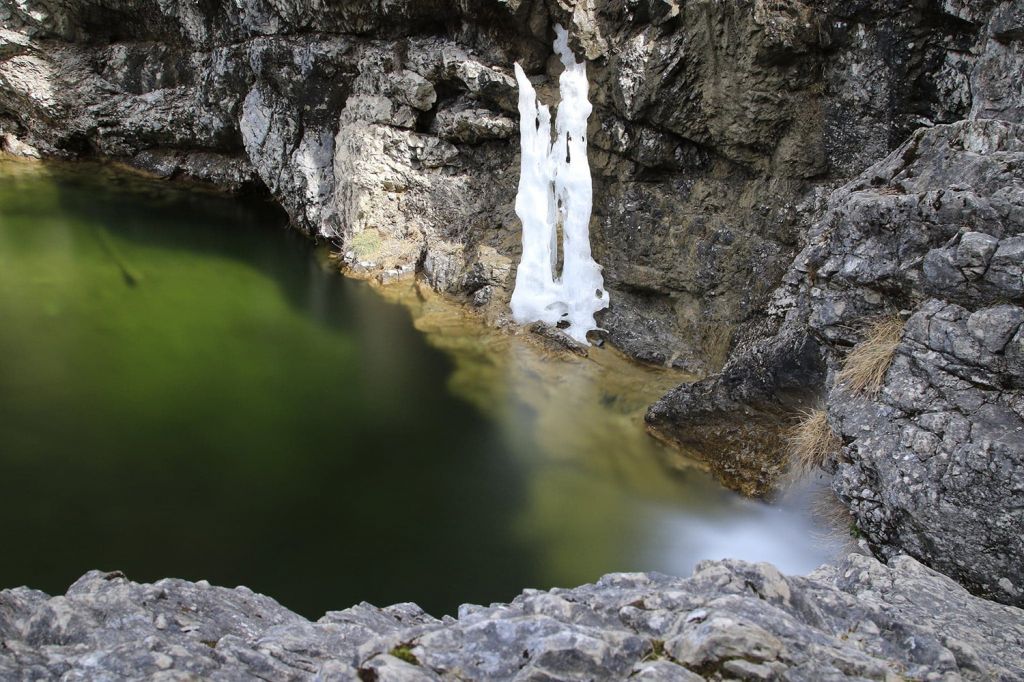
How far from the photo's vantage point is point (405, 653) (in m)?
3.74

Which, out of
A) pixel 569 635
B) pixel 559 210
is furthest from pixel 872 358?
pixel 559 210

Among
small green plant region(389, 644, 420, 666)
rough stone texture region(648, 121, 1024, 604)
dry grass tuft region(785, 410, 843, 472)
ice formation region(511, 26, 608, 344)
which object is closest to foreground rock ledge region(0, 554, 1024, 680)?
small green plant region(389, 644, 420, 666)

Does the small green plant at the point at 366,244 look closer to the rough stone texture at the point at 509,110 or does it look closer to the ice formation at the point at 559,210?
the rough stone texture at the point at 509,110

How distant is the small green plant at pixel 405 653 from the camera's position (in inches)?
145

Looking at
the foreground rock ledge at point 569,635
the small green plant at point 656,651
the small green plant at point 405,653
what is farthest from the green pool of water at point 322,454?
the small green plant at point 656,651

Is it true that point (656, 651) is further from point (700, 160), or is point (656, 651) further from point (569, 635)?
point (700, 160)

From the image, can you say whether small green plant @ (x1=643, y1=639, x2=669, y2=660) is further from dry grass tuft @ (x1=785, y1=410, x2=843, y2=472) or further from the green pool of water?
dry grass tuft @ (x1=785, y1=410, x2=843, y2=472)

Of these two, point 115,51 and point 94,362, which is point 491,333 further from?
point 115,51

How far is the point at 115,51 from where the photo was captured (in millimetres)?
18891

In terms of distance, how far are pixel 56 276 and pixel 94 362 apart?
401cm

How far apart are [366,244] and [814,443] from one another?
9769mm

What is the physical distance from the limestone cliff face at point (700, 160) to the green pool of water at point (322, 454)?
104 centimetres

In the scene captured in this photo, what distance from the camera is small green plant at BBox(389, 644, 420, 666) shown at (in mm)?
3678

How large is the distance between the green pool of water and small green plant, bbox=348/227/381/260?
29.2 inches
